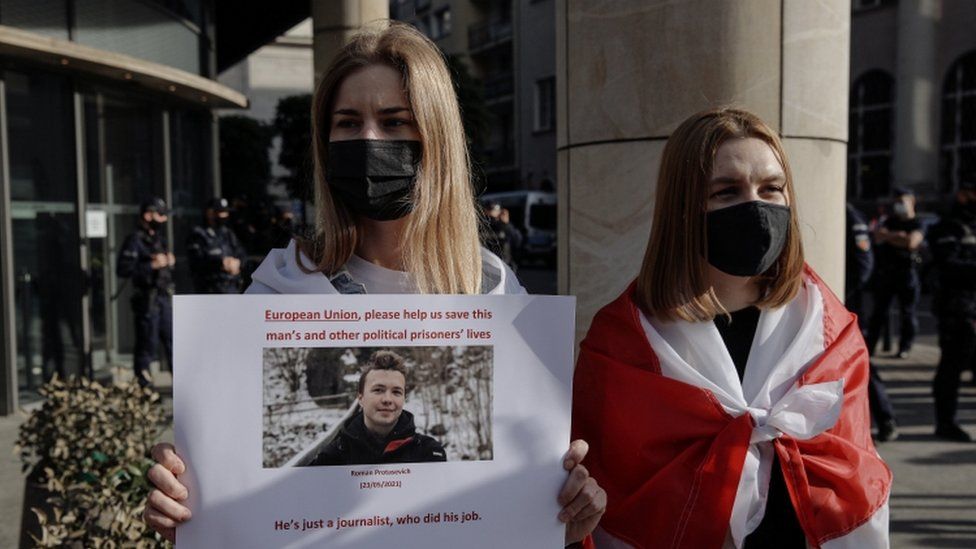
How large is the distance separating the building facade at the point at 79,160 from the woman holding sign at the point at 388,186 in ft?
20.0

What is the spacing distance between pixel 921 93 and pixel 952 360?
85.5 feet

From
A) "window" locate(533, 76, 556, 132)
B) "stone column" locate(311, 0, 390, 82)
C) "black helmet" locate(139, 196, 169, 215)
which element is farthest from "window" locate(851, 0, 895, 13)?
"black helmet" locate(139, 196, 169, 215)

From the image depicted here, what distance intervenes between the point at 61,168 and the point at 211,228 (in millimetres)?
1482

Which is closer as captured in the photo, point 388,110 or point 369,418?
point 369,418

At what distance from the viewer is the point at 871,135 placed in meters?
31.4

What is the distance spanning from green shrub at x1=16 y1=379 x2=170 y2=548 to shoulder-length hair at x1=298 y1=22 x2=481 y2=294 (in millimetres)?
1868

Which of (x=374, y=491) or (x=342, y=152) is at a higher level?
(x=342, y=152)

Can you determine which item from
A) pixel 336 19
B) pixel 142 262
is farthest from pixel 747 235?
pixel 142 262

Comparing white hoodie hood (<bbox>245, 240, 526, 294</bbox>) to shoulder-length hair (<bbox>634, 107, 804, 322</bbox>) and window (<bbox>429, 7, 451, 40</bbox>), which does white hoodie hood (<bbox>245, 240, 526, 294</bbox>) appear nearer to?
shoulder-length hair (<bbox>634, 107, 804, 322</bbox>)

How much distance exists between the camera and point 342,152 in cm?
166

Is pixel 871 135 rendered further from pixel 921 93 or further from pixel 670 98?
pixel 670 98

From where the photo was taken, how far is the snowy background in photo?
1412mm

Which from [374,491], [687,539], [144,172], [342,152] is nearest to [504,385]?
[374,491]

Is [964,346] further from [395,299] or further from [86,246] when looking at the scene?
[86,246]
